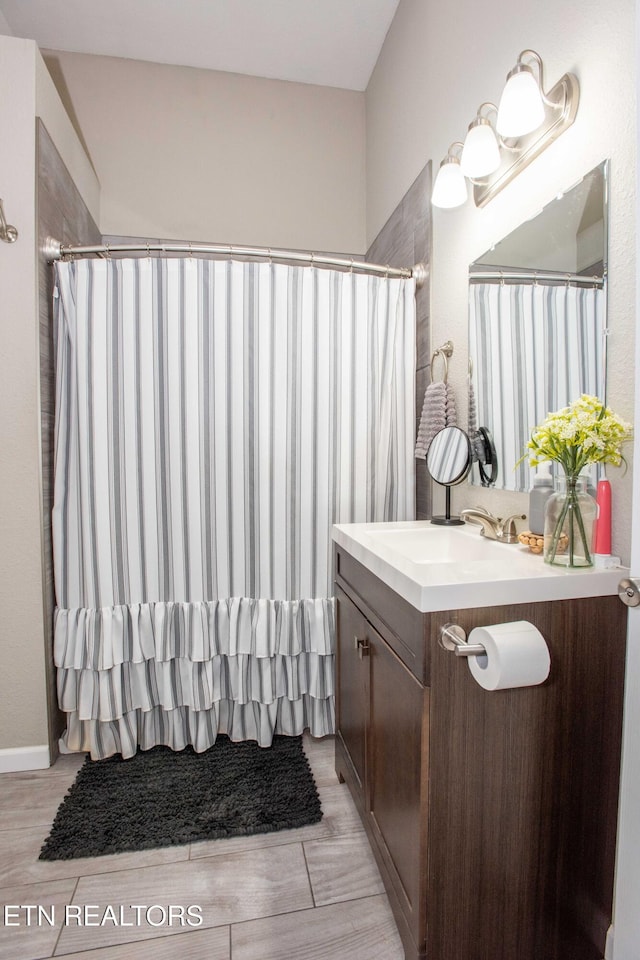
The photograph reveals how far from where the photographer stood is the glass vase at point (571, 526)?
105cm

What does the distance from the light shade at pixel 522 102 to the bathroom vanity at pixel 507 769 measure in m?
1.06

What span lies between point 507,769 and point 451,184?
1.62 meters

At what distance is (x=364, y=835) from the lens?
4.81 ft

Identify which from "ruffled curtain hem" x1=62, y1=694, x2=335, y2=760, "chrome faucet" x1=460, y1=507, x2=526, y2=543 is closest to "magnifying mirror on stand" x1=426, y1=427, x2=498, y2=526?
"chrome faucet" x1=460, y1=507, x2=526, y2=543

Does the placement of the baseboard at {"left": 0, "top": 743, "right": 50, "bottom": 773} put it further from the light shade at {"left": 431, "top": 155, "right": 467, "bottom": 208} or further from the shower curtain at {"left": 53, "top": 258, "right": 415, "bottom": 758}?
the light shade at {"left": 431, "top": 155, "right": 467, "bottom": 208}

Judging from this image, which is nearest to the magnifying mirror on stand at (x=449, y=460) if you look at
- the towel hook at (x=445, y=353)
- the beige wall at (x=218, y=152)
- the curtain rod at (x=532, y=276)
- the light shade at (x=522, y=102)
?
the towel hook at (x=445, y=353)

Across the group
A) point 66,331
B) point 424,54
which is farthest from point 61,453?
point 424,54

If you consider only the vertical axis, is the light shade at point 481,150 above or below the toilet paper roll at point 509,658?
above

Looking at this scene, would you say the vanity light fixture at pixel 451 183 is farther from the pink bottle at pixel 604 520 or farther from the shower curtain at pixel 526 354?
the pink bottle at pixel 604 520

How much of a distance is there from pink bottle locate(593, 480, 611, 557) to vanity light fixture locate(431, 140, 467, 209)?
1.04m

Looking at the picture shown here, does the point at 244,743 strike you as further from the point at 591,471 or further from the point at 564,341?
the point at 564,341

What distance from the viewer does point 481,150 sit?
1377 mm

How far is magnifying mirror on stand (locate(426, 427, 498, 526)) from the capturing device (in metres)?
1.57

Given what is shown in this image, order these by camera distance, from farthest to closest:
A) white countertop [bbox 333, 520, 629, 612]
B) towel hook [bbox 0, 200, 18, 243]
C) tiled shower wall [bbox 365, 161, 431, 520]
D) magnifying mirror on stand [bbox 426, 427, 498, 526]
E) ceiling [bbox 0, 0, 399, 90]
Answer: ceiling [bbox 0, 0, 399, 90]
tiled shower wall [bbox 365, 161, 431, 520]
towel hook [bbox 0, 200, 18, 243]
magnifying mirror on stand [bbox 426, 427, 498, 526]
white countertop [bbox 333, 520, 629, 612]
